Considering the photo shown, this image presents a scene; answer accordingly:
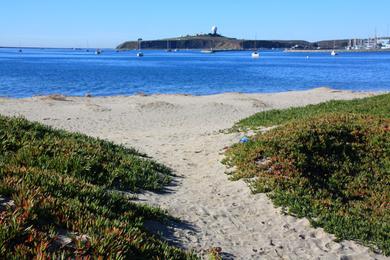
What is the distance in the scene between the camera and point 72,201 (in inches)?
270

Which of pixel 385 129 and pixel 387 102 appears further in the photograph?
pixel 387 102

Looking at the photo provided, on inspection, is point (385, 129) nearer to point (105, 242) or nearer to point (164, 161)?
point (164, 161)

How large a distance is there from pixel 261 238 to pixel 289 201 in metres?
1.68

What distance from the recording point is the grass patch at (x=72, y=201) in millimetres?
5285

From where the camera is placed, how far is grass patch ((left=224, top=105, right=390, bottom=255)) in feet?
30.3

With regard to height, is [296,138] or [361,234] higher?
[296,138]

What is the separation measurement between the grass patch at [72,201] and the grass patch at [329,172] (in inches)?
95.8

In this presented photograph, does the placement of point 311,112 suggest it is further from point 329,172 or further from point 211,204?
point 211,204

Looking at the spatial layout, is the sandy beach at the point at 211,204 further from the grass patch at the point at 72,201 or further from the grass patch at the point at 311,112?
the grass patch at the point at 311,112

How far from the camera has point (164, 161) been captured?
547 inches

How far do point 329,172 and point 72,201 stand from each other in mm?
7009

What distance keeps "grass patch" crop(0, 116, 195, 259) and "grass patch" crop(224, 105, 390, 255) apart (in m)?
2.43

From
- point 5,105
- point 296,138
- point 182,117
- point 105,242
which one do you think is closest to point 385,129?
point 296,138

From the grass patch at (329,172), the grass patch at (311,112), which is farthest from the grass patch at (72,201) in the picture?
the grass patch at (311,112)
